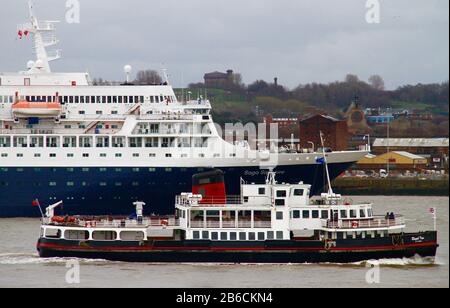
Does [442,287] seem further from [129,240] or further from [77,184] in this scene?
[77,184]

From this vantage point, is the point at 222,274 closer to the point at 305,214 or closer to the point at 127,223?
the point at 305,214

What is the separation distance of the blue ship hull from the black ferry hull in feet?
56.3

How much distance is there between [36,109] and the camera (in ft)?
207

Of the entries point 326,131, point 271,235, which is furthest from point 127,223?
point 326,131

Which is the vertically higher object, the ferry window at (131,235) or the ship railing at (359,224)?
the ship railing at (359,224)

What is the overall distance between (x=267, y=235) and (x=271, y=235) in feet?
0.43

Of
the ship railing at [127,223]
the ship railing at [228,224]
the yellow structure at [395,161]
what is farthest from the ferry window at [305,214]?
the yellow structure at [395,161]

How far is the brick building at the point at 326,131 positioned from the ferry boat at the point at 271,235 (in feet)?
143

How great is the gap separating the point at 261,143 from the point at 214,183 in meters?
26.6

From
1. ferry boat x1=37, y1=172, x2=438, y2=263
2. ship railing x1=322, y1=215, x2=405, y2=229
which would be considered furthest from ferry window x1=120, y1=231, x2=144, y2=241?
ship railing x1=322, y1=215, x2=405, y2=229

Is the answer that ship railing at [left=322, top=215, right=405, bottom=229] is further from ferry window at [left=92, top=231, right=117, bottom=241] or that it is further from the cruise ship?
the cruise ship

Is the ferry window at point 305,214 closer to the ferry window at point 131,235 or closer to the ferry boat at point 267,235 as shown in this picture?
the ferry boat at point 267,235

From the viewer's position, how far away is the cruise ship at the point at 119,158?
61.6 metres
